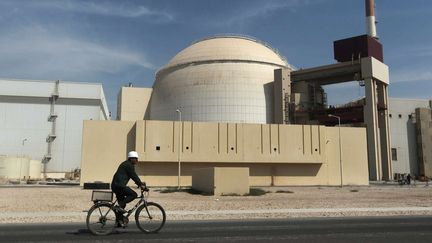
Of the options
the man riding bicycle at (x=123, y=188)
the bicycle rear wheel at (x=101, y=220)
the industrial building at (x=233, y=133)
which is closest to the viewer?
the bicycle rear wheel at (x=101, y=220)

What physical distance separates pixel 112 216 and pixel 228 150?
4616cm

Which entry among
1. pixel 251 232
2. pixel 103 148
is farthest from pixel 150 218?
pixel 103 148

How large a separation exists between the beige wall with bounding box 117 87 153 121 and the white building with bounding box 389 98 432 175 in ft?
160

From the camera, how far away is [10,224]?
14.9m

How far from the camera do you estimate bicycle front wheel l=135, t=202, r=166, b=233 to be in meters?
11.9

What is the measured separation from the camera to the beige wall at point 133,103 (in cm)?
8900

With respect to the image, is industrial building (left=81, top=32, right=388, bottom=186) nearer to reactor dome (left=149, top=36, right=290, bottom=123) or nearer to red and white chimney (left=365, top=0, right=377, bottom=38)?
reactor dome (left=149, top=36, right=290, bottom=123)

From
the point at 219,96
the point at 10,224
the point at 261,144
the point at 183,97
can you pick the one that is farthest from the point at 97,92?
the point at 10,224

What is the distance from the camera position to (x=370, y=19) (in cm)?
8556

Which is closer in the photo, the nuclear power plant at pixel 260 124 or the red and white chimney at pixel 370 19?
the nuclear power plant at pixel 260 124

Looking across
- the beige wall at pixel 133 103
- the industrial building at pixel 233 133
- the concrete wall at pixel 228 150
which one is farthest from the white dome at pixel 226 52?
the concrete wall at pixel 228 150

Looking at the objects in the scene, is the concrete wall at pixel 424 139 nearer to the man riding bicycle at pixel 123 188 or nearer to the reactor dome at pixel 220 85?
the reactor dome at pixel 220 85

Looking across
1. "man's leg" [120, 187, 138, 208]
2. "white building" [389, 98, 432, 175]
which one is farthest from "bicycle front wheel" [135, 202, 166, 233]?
"white building" [389, 98, 432, 175]

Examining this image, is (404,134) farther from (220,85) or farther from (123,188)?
(123,188)
